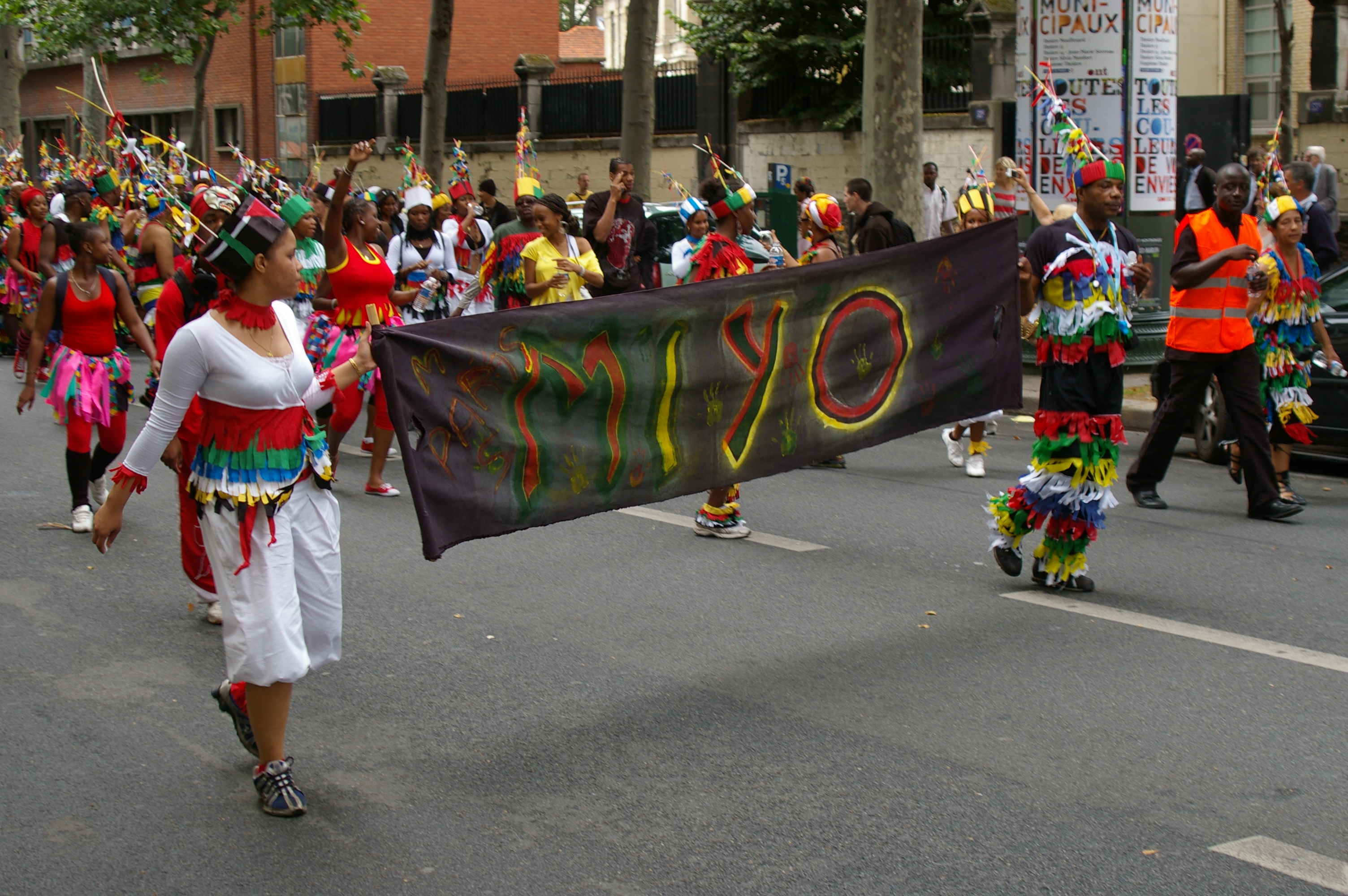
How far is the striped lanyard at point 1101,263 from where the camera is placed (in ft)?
21.3

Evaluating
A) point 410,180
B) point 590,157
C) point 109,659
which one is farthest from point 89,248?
point 590,157

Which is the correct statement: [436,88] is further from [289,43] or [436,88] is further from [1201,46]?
[289,43]

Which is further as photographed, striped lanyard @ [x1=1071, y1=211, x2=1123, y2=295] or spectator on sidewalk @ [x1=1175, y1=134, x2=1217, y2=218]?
spectator on sidewalk @ [x1=1175, y1=134, x2=1217, y2=218]

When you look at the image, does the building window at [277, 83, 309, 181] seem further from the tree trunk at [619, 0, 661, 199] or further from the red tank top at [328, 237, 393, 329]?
the red tank top at [328, 237, 393, 329]

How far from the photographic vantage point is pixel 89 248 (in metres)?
8.09

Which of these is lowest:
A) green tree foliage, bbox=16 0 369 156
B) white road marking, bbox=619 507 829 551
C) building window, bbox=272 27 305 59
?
white road marking, bbox=619 507 829 551

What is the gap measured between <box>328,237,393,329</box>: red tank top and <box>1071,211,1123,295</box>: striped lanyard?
4.42 m

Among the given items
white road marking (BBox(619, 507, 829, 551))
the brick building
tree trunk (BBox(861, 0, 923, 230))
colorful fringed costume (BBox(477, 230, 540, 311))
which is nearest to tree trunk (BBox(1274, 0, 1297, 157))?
tree trunk (BBox(861, 0, 923, 230))

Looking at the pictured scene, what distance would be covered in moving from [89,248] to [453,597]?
10.4 feet

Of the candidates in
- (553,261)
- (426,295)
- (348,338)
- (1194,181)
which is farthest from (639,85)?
(348,338)

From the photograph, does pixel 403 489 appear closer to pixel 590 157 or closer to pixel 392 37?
pixel 590 157

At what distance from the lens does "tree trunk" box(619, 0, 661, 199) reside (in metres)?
19.2

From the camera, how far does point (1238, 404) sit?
830 centimetres

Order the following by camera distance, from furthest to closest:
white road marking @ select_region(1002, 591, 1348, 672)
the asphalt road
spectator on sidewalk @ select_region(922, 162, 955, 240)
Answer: spectator on sidewalk @ select_region(922, 162, 955, 240)
white road marking @ select_region(1002, 591, 1348, 672)
the asphalt road
